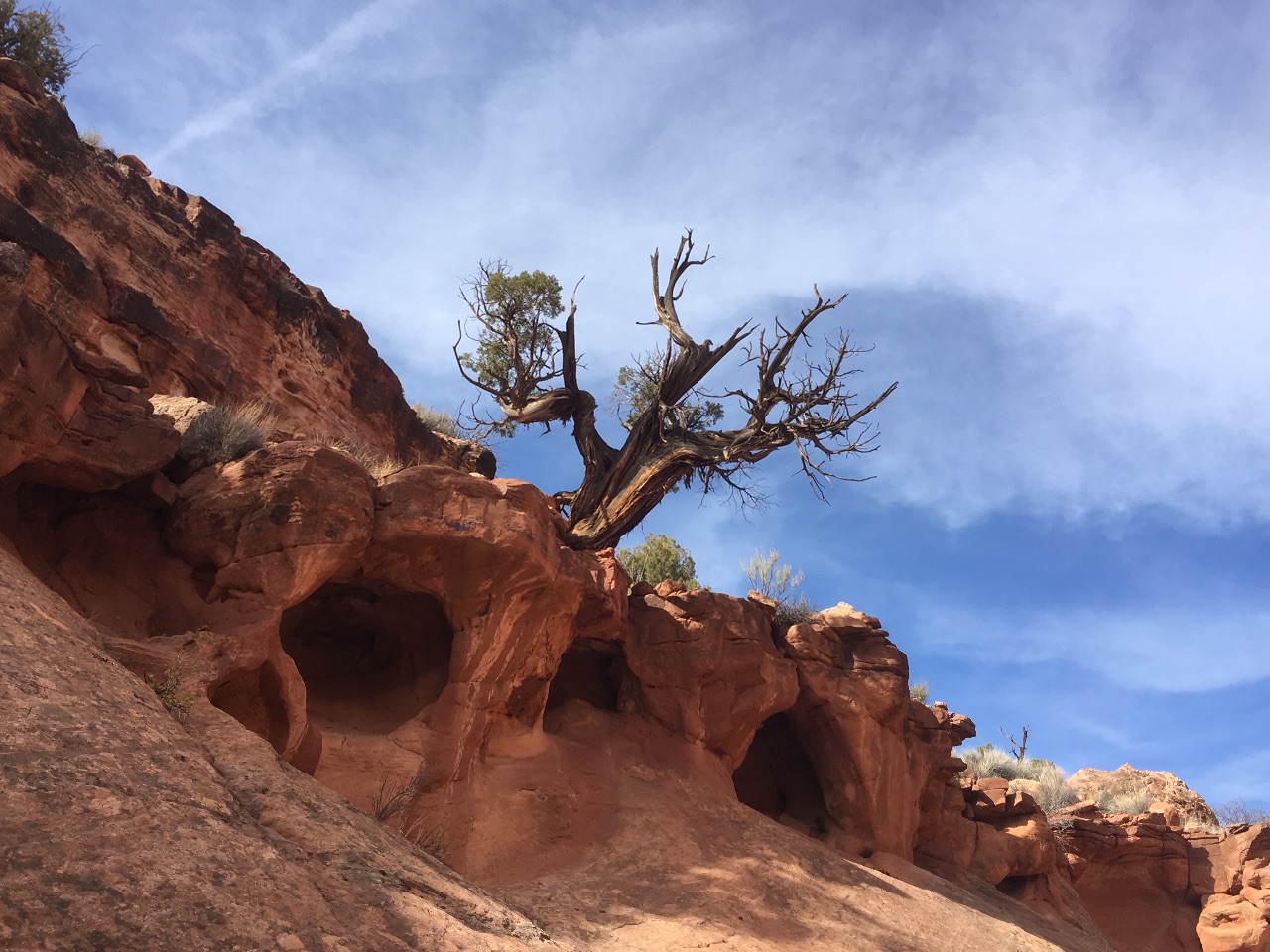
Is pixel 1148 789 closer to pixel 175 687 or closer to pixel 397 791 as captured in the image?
pixel 397 791

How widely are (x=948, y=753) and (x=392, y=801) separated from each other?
10.8m

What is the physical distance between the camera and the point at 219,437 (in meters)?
11.0

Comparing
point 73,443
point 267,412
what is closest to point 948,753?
point 267,412

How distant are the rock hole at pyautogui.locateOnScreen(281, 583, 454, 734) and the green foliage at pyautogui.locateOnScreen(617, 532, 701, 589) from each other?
35.4 ft

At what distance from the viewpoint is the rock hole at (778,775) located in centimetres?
1650

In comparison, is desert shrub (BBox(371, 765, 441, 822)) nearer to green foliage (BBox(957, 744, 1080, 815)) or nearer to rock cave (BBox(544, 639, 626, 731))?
rock cave (BBox(544, 639, 626, 731))

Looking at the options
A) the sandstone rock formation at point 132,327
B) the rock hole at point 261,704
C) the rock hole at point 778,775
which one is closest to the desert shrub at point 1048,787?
the rock hole at point 778,775

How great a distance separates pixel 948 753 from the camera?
1816 centimetres

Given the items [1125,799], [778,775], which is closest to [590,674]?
[778,775]

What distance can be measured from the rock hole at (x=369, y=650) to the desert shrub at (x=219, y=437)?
1.99 metres

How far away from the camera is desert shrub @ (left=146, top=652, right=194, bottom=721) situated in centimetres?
764

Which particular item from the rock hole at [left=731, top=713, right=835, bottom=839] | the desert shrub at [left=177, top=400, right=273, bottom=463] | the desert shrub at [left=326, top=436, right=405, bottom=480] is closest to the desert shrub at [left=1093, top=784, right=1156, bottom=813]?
the rock hole at [left=731, top=713, right=835, bottom=839]

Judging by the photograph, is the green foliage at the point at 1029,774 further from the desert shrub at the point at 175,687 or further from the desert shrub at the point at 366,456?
the desert shrub at the point at 175,687

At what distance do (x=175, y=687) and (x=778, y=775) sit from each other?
11.0 m
